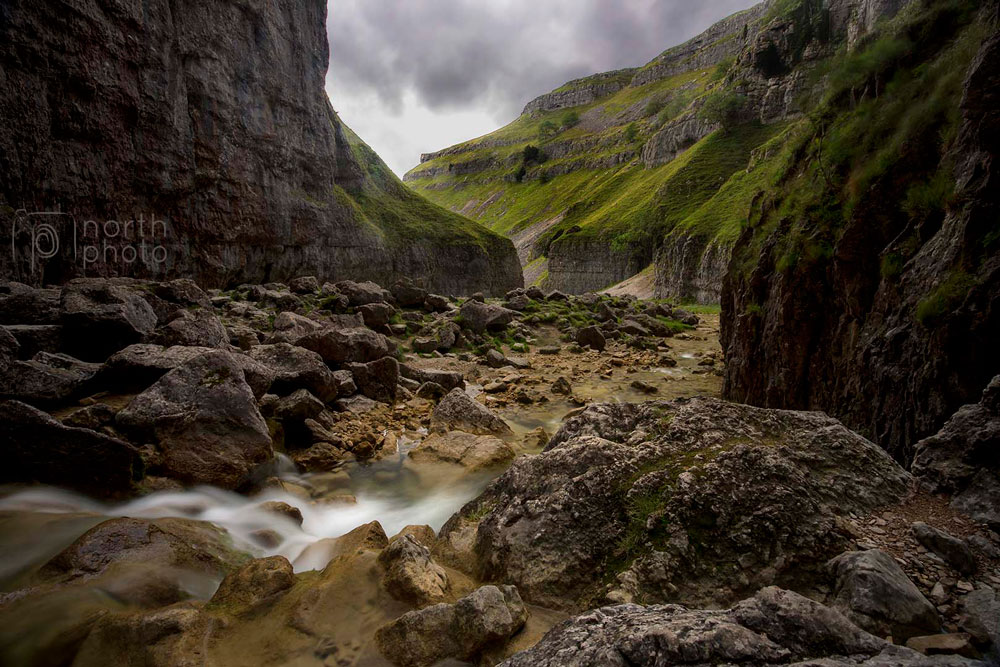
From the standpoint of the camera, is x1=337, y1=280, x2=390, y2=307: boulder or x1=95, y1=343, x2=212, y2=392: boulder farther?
x1=337, y1=280, x2=390, y2=307: boulder

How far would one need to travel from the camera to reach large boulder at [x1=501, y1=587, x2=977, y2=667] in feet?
6.59

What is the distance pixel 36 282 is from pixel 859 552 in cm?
2553

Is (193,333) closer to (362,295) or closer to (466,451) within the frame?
(466,451)

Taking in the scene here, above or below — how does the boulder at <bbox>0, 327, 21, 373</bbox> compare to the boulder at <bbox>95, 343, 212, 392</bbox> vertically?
above

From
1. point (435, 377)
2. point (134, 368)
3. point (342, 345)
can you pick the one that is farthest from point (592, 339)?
point (134, 368)

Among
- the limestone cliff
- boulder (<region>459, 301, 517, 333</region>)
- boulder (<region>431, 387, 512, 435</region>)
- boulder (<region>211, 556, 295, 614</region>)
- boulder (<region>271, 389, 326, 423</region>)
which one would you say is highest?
the limestone cliff

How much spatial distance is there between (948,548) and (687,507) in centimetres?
148

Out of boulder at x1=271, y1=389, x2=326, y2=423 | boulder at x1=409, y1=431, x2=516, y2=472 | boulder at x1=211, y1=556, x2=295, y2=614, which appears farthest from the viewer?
boulder at x1=271, y1=389, x2=326, y2=423

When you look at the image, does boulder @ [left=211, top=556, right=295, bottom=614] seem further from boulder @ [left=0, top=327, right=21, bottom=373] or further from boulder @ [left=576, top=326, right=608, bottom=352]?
boulder @ [left=576, top=326, right=608, bottom=352]

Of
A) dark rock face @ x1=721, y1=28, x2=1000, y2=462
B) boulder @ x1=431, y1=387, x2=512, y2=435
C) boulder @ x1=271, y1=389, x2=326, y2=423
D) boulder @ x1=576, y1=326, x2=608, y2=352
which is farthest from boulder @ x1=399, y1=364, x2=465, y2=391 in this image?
boulder @ x1=576, y1=326, x2=608, y2=352

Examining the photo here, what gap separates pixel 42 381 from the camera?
22.2 feet

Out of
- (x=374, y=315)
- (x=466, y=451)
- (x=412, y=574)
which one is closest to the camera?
(x=412, y=574)

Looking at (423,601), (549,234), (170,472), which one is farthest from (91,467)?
(549,234)

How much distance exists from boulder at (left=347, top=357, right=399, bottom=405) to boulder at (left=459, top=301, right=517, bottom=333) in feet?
31.2
